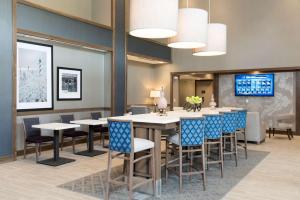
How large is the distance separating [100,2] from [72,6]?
2.94 feet

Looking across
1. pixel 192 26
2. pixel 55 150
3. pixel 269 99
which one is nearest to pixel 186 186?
pixel 192 26

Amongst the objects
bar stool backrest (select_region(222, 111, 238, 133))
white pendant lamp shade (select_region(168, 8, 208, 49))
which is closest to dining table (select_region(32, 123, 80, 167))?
white pendant lamp shade (select_region(168, 8, 208, 49))

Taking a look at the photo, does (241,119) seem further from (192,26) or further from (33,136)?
(33,136)

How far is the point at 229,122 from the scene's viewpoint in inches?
207

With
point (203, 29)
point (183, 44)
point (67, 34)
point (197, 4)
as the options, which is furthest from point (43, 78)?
point (197, 4)

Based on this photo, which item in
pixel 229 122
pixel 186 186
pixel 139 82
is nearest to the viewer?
pixel 186 186

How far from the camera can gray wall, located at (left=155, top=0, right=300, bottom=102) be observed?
8773 millimetres

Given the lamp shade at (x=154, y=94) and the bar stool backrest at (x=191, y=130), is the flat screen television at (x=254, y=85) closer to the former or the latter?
the lamp shade at (x=154, y=94)

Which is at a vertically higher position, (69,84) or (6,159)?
(69,84)

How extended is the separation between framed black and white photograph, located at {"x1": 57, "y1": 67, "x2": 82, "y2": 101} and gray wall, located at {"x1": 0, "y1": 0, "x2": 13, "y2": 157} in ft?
5.72

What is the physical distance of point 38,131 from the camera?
6125mm

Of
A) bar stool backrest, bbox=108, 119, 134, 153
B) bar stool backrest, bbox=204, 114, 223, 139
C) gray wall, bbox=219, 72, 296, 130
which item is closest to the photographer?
bar stool backrest, bbox=108, 119, 134, 153

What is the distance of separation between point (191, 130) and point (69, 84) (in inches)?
177

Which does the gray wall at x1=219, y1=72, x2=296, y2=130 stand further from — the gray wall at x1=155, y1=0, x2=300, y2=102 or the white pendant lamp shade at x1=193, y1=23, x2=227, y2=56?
the white pendant lamp shade at x1=193, y1=23, x2=227, y2=56
